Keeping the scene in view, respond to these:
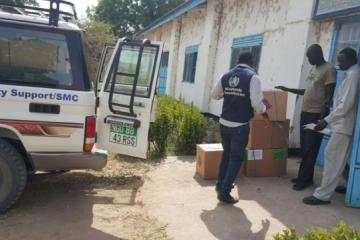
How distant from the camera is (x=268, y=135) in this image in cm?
559

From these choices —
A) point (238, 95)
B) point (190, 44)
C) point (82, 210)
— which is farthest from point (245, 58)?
point (190, 44)

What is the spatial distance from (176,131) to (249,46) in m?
3.22

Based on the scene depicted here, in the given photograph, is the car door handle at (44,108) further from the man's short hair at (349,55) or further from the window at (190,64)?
the window at (190,64)

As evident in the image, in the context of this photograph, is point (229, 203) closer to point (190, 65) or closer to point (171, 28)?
point (190, 65)

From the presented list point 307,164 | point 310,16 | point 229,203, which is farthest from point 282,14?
point 229,203

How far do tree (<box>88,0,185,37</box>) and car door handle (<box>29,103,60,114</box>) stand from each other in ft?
111

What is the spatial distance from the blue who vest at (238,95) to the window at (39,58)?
5.19 ft

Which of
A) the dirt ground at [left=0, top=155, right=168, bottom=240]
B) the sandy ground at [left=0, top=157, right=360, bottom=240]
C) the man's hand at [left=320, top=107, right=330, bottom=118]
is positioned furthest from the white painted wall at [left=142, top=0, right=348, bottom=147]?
the dirt ground at [left=0, top=155, right=168, bottom=240]

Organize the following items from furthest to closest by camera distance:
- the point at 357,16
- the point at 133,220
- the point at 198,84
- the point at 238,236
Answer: the point at 198,84 < the point at 357,16 < the point at 133,220 < the point at 238,236

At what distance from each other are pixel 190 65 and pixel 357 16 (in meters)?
8.15

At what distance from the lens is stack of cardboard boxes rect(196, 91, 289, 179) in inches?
217

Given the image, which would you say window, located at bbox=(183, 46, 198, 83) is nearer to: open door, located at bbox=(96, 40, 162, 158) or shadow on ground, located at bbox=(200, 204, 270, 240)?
open door, located at bbox=(96, 40, 162, 158)

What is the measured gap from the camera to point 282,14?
768cm

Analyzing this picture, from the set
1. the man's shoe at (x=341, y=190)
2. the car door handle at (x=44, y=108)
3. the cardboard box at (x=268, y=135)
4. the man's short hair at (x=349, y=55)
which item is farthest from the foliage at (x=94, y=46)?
the man's shoe at (x=341, y=190)
